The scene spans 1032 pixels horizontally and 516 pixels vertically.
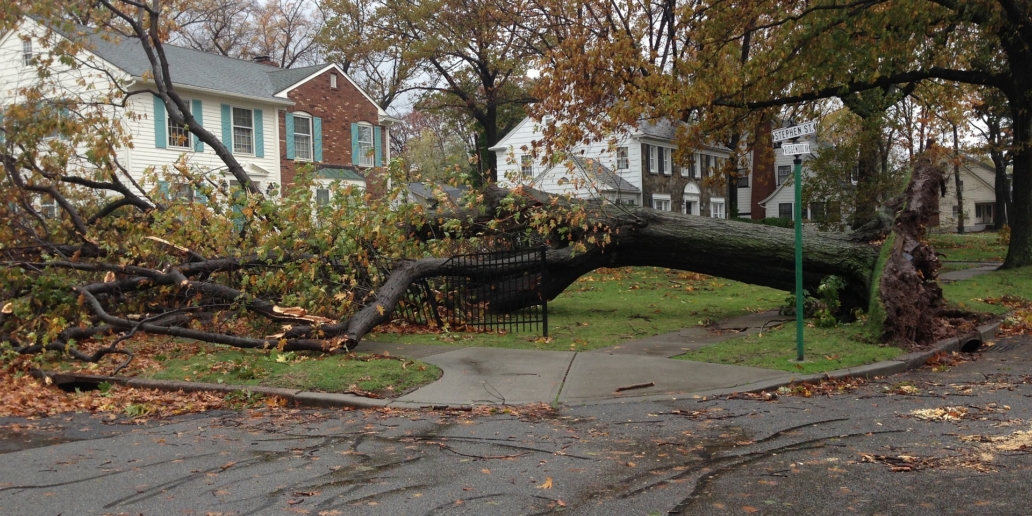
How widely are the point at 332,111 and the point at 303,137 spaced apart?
1667 mm

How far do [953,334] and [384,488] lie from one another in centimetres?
853

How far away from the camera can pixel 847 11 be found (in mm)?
16703

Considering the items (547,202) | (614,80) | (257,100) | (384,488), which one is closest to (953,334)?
(547,202)

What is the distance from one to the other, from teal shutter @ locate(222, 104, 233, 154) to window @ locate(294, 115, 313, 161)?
2729mm

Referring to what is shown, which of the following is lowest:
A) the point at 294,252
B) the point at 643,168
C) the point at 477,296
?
the point at 477,296

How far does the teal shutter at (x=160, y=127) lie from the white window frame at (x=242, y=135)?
2511mm

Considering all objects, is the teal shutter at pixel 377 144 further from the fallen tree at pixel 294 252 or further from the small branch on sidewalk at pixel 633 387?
the small branch on sidewalk at pixel 633 387

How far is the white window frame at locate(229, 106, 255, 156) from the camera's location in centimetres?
2708

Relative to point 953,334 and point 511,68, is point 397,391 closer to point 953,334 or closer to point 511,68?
point 953,334

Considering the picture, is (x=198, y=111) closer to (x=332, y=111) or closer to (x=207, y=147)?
(x=207, y=147)

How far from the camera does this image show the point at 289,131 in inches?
1134

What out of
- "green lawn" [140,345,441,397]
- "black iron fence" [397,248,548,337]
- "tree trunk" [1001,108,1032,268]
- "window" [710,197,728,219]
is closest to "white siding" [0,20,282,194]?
"black iron fence" [397,248,548,337]

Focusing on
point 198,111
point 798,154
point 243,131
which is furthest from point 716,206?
point 798,154

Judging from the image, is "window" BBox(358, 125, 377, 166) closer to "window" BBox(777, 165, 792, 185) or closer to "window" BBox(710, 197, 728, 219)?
"window" BBox(710, 197, 728, 219)
